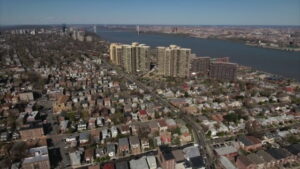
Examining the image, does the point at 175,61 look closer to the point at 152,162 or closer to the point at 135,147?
the point at 135,147

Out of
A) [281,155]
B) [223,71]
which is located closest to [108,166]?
[281,155]

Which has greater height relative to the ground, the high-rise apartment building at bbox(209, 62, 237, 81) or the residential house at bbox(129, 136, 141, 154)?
the high-rise apartment building at bbox(209, 62, 237, 81)

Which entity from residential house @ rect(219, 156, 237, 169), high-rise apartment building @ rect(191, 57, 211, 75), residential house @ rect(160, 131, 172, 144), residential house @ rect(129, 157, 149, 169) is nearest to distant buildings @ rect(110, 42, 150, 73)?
high-rise apartment building @ rect(191, 57, 211, 75)

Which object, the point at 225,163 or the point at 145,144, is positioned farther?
the point at 145,144

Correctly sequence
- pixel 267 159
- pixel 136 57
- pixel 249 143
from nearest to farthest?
pixel 267 159 < pixel 249 143 < pixel 136 57

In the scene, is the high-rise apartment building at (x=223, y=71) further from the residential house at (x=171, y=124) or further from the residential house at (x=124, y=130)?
the residential house at (x=124, y=130)

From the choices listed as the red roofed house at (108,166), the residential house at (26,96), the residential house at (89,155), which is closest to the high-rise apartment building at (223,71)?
the residential house at (89,155)

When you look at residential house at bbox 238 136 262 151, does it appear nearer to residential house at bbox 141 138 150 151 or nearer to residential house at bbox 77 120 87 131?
residential house at bbox 141 138 150 151
